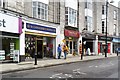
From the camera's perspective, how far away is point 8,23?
20.9m

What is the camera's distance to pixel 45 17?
28.6 metres

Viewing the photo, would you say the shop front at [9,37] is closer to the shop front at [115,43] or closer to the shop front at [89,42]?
the shop front at [89,42]

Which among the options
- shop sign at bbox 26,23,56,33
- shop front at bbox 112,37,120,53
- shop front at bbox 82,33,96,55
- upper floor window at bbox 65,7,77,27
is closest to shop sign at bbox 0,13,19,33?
shop sign at bbox 26,23,56,33

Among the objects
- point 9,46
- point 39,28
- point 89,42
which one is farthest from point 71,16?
point 9,46

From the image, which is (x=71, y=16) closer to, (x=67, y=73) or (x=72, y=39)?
(x=72, y=39)

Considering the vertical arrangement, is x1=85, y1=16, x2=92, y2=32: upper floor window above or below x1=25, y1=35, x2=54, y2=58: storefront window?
above

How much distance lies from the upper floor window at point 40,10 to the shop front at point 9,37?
16.9 ft

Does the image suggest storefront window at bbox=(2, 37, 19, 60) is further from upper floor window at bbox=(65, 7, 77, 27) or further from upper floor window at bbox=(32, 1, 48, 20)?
upper floor window at bbox=(65, 7, 77, 27)

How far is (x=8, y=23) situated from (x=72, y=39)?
590 inches

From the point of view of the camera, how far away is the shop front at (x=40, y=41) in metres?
25.3

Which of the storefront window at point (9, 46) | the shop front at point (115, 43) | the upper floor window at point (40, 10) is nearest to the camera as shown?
the storefront window at point (9, 46)

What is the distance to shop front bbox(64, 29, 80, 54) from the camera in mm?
32631

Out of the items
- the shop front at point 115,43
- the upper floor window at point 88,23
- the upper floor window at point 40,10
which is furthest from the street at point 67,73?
the shop front at point 115,43

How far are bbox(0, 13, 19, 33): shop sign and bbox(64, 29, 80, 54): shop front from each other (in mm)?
10863
